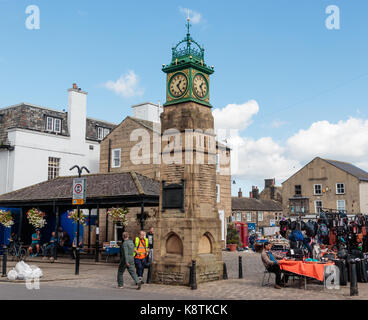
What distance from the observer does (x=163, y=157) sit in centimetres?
1494

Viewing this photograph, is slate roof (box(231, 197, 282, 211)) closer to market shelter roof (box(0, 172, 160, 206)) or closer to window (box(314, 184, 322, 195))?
window (box(314, 184, 322, 195))

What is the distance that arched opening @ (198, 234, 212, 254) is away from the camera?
47.0 feet

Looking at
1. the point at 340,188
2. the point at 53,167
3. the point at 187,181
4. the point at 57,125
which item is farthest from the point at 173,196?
the point at 340,188

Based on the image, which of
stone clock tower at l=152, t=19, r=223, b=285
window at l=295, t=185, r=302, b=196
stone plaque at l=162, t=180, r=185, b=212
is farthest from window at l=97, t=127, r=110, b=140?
window at l=295, t=185, r=302, b=196

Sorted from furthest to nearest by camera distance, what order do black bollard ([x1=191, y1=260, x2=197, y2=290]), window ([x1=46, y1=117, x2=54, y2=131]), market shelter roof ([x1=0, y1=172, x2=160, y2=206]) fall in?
window ([x1=46, y1=117, x2=54, y2=131]) → market shelter roof ([x1=0, y1=172, x2=160, y2=206]) → black bollard ([x1=191, y1=260, x2=197, y2=290])

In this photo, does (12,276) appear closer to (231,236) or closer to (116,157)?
(116,157)

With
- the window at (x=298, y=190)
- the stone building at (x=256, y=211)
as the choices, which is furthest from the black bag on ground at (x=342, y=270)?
the window at (x=298, y=190)

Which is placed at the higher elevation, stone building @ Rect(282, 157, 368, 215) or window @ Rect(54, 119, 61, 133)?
window @ Rect(54, 119, 61, 133)

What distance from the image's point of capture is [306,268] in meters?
12.3

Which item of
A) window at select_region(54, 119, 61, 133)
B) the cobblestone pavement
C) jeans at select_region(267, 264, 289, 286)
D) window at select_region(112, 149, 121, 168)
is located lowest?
the cobblestone pavement

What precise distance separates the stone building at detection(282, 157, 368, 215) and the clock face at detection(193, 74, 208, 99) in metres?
32.3

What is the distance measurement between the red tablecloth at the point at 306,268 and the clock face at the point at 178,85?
22.2 ft

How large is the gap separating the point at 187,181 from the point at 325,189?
120 ft
